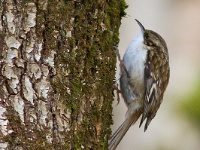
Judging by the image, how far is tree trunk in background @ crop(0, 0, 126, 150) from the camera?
7.50 ft

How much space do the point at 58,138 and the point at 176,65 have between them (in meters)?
3.79

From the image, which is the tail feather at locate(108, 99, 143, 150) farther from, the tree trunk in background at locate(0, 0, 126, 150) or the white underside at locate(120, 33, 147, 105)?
the tree trunk in background at locate(0, 0, 126, 150)

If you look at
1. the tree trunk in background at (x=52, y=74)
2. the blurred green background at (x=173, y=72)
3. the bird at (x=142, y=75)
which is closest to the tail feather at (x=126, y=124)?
the bird at (x=142, y=75)

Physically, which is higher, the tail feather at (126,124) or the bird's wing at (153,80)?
the bird's wing at (153,80)

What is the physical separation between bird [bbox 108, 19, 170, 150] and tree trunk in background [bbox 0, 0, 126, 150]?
1.07 m

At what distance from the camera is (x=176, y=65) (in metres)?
6.02

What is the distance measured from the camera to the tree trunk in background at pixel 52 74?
2.29m

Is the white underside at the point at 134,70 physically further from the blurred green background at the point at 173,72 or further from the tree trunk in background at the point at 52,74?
the blurred green background at the point at 173,72

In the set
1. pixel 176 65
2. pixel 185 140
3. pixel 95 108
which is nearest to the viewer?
pixel 95 108

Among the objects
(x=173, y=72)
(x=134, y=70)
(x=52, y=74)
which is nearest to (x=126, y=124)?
(x=134, y=70)

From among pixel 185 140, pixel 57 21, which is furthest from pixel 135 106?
pixel 185 140

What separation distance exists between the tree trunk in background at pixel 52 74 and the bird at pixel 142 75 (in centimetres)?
107

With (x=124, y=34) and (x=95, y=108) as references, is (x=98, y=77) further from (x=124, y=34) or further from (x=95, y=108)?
(x=124, y=34)

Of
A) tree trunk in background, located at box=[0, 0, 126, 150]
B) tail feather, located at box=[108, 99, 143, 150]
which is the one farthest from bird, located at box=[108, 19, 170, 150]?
tree trunk in background, located at box=[0, 0, 126, 150]
